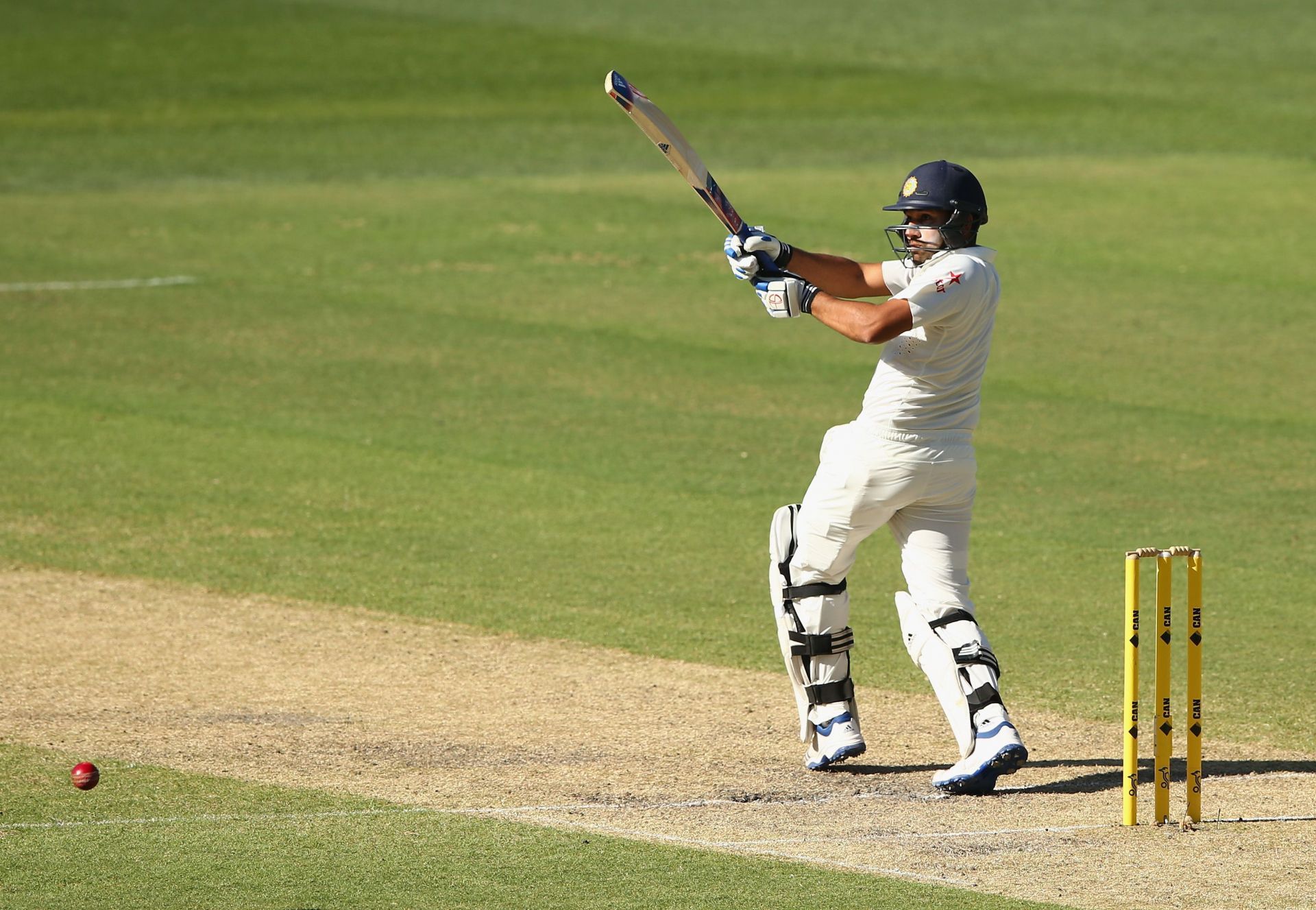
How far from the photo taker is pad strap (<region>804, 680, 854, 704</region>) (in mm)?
7535

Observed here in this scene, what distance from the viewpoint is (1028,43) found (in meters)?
34.6

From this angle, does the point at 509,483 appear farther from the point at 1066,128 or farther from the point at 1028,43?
the point at 1028,43

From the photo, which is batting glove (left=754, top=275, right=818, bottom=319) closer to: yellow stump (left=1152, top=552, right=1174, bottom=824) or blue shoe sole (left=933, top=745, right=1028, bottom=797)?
yellow stump (left=1152, top=552, right=1174, bottom=824)

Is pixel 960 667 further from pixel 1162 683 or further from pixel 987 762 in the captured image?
pixel 1162 683

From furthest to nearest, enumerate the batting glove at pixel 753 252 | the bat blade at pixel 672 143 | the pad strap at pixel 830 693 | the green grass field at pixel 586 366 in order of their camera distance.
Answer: the green grass field at pixel 586 366 < the bat blade at pixel 672 143 < the batting glove at pixel 753 252 < the pad strap at pixel 830 693

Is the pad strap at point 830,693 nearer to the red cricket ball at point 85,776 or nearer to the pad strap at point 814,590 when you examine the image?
the pad strap at point 814,590

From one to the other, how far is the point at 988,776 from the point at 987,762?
0.29 ft

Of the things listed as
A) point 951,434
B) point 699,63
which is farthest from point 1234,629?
point 699,63

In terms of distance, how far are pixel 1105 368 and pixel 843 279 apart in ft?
28.8

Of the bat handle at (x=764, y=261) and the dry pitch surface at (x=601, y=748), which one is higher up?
the bat handle at (x=764, y=261)

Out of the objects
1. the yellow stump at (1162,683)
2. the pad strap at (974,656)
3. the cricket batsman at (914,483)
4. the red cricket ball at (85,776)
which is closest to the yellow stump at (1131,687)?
the yellow stump at (1162,683)

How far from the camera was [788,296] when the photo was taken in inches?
291

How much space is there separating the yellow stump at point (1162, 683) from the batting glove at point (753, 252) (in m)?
2.08

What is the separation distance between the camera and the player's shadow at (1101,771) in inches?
287
